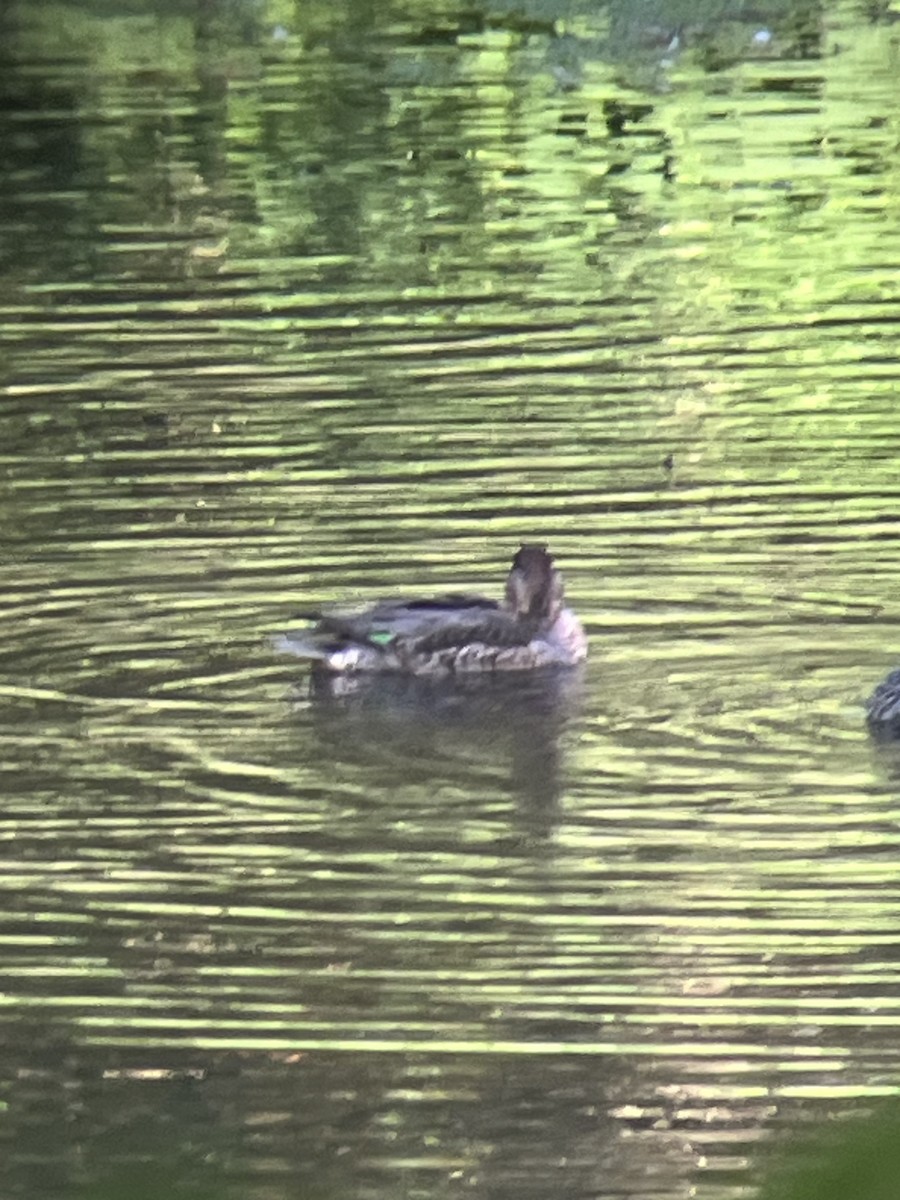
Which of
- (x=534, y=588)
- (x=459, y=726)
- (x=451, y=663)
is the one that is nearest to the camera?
(x=459, y=726)

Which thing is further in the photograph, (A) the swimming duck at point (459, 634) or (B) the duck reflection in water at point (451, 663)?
(A) the swimming duck at point (459, 634)

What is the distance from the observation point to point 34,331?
49.2 feet

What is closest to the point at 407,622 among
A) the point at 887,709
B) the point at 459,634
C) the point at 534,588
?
the point at 459,634

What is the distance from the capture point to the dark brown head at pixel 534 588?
939 centimetres

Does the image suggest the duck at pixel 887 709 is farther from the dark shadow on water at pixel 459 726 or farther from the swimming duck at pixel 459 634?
the swimming duck at pixel 459 634

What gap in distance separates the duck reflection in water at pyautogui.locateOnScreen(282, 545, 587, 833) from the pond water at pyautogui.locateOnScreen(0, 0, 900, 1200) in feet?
0.11

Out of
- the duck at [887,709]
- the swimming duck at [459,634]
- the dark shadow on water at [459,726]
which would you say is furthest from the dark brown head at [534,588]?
the duck at [887,709]

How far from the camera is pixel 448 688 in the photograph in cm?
952

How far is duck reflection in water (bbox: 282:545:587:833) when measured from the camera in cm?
916

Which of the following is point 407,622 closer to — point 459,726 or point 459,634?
point 459,634

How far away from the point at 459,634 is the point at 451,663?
0.10 metres

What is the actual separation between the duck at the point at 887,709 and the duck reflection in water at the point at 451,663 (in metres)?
0.86

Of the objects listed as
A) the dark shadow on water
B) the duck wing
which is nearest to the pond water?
the dark shadow on water

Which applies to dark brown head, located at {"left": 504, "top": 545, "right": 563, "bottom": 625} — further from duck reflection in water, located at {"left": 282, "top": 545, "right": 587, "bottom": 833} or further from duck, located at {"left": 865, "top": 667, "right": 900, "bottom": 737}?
duck, located at {"left": 865, "top": 667, "right": 900, "bottom": 737}
